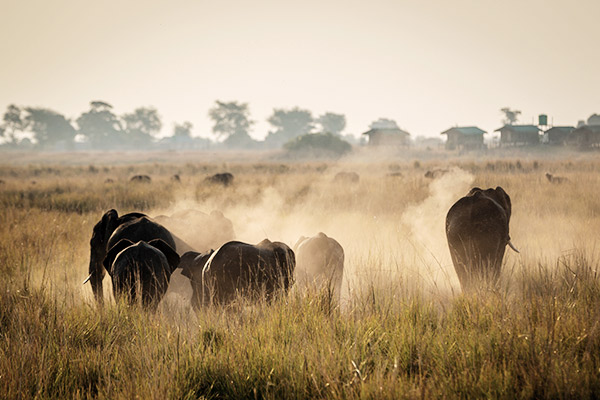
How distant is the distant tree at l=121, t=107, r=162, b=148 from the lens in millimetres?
133000

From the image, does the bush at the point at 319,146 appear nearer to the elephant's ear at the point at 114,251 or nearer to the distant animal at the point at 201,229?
the distant animal at the point at 201,229

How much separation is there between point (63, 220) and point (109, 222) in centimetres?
736

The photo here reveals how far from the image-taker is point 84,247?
28.6 ft

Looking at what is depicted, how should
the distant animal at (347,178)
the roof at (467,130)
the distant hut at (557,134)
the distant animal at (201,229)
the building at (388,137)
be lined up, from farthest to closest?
the building at (388,137) → the roof at (467,130) → the distant hut at (557,134) → the distant animal at (347,178) → the distant animal at (201,229)

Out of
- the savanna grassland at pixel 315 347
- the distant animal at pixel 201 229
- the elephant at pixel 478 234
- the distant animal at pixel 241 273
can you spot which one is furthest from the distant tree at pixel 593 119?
the distant animal at pixel 241 273

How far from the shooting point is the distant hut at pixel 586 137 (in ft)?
192

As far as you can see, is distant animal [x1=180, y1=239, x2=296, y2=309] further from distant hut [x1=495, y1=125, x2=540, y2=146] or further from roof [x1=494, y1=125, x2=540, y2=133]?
roof [x1=494, y1=125, x2=540, y2=133]

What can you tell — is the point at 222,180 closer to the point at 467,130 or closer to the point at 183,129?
the point at 467,130

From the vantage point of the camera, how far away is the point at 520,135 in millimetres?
66312

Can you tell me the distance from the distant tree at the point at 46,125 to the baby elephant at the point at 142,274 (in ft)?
424

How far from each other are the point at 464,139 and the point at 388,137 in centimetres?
1113

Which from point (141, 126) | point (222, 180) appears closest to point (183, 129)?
point (141, 126)

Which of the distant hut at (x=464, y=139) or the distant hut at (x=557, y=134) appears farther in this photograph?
the distant hut at (x=464, y=139)

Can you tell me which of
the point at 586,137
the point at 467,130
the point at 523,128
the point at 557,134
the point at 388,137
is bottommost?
the point at 586,137
